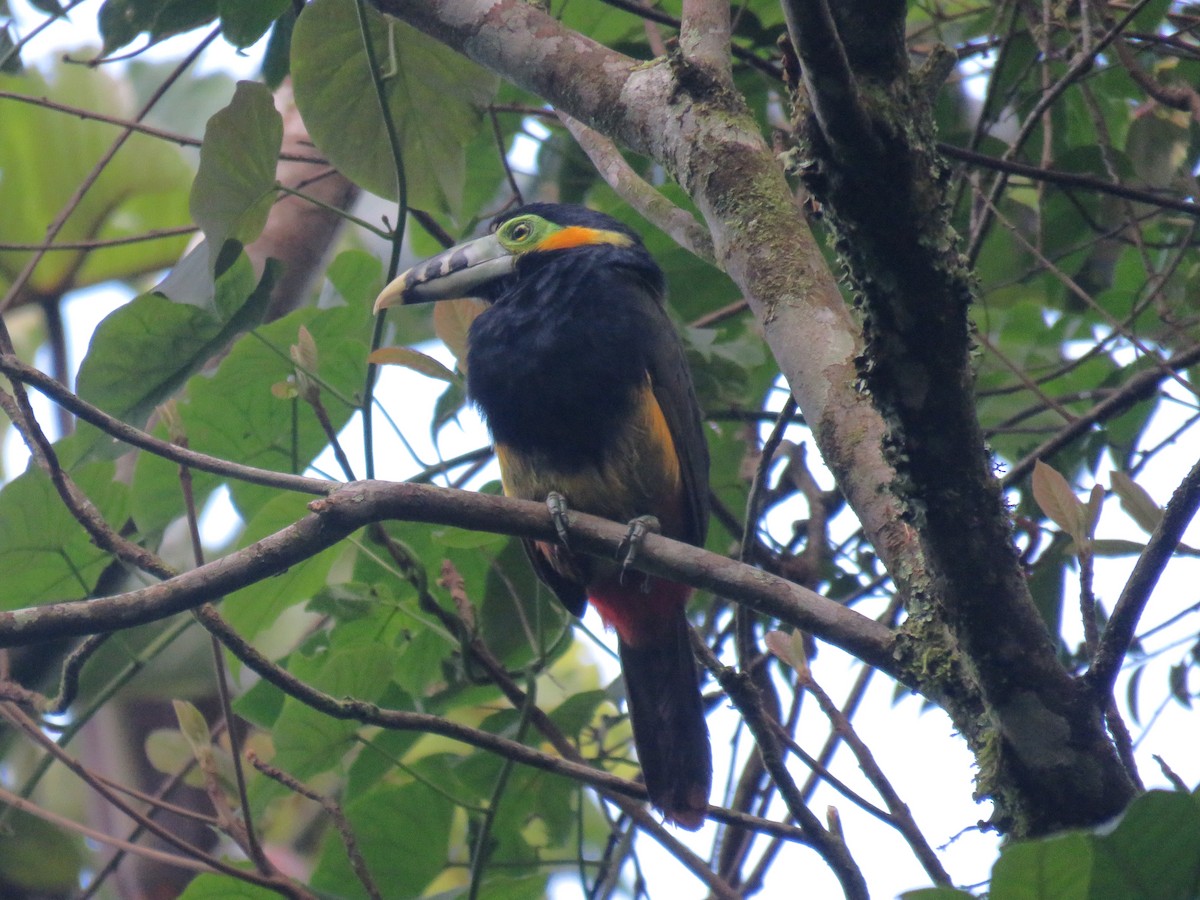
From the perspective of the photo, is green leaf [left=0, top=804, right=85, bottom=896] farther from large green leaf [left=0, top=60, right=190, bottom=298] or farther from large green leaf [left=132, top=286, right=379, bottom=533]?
large green leaf [left=0, top=60, right=190, bottom=298]

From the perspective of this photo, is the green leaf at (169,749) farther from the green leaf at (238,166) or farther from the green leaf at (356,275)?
the green leaf at (356,275)

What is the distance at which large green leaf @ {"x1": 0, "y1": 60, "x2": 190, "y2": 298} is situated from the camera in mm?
4488

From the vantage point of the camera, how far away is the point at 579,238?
3350 millimetres

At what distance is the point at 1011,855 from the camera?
132 cm

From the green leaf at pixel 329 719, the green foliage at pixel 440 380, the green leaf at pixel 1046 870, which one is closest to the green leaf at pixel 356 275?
the green foliage at pixel 440 380

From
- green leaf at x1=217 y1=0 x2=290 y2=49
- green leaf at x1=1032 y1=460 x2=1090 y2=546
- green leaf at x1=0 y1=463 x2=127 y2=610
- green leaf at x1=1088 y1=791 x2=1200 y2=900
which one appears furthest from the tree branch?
green leaf at x1=217 y1=0 x2=290 y2=49

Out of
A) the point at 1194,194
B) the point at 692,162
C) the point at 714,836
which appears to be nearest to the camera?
the point at 692,162

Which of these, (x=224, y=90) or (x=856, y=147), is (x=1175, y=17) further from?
(x=224, y=90)

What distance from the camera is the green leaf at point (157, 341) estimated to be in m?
2.61

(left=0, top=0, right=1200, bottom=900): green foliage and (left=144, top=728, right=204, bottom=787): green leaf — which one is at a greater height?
(left=0, top=0, right=1200, bottom=900): green foliage

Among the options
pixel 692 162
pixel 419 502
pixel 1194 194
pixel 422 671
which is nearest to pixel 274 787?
pixel 422 671

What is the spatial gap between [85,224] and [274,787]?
8.77 feet

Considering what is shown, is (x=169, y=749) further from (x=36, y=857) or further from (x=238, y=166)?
(x=238, y=166)

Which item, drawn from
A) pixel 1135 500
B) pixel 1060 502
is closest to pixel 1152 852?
pixel 1060 502
